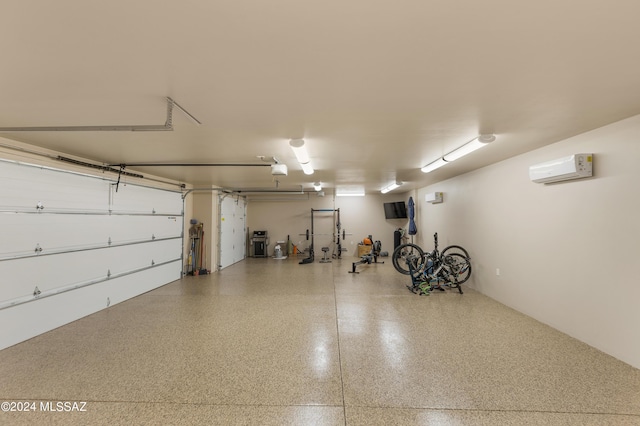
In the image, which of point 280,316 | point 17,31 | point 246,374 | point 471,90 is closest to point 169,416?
point 246,374

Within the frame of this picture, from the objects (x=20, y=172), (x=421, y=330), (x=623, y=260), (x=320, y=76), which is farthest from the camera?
(x=421, y=330)

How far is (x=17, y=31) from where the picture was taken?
1.37m

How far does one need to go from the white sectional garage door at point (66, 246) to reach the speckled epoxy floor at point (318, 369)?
0.33m

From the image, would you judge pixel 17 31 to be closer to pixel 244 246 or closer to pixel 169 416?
pixel 169 416

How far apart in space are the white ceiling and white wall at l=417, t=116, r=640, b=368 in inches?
20.4

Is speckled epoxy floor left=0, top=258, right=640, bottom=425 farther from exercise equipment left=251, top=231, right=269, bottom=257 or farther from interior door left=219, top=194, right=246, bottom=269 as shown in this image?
exercise equipment left=251, top=231, right=269, bottom=257

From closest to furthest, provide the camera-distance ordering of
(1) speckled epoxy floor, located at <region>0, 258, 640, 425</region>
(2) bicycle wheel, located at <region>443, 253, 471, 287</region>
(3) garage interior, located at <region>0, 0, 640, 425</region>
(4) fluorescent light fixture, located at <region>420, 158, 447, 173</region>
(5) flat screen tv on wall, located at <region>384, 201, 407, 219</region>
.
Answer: (3) garage interior, located at <region>0, 0, 640, 425</region> < (1) speckled epoxy floor, located at <region>0, 258, 640, 425</region> < (4) fluorescent light fixture, located at <region>420, 158, 447, 173</region> < (2) bicycle wheel, located at <region>443, 253, 471, 287</region> < (5) flat screen tv on wall, located at <region>384, 201, 407, 219</region>

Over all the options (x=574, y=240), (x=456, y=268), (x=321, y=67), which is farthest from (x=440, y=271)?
(x=321, y=67)

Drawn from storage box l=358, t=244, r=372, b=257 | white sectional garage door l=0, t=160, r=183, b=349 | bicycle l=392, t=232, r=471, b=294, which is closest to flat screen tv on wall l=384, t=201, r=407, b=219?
storage box l=358, t=244, r=372, b=257

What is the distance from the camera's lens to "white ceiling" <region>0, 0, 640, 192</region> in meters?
1.27

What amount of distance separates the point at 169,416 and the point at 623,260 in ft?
14.2

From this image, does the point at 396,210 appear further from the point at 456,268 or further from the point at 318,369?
the point at 318,369

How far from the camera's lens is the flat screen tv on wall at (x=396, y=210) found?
31.8 feet

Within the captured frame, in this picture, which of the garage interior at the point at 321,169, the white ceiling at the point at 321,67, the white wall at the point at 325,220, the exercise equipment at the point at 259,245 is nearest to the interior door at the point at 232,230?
the exercise equipment at the point at 259,245
